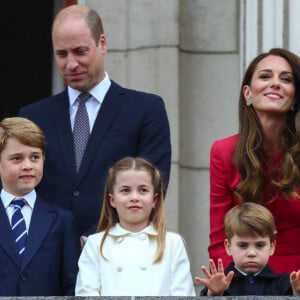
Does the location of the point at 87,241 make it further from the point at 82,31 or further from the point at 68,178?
the point at 82,31

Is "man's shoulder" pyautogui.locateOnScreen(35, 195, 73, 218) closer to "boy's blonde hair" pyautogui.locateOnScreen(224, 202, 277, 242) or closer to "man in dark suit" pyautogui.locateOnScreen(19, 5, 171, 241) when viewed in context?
A: "man in dark suit" pyautogui.locateOnScreen(19, 5, 171, 241)

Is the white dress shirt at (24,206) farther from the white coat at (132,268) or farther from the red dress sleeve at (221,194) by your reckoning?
the red dress sleeve at (221,194)

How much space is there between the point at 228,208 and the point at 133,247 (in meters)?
0.67

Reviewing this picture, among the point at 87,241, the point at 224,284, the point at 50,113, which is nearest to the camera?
the point at 224,284

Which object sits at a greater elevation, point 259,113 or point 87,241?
point 259,113

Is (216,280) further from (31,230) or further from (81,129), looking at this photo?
(81,129)

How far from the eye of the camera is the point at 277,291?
8.34m

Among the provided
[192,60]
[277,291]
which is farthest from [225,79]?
[277,291]

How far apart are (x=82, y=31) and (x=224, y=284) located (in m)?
1.74

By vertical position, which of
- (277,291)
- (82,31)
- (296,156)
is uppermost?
(82,31)

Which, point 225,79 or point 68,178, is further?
point 225,79

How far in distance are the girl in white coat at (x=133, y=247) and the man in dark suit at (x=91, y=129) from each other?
0.33 m

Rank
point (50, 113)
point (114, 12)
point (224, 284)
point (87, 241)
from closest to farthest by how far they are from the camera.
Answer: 1. point (224, 284)
2. point (87, 241)
3. point (50, 113)
4. point (114, 12)

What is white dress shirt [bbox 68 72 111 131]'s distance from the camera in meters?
9.14
